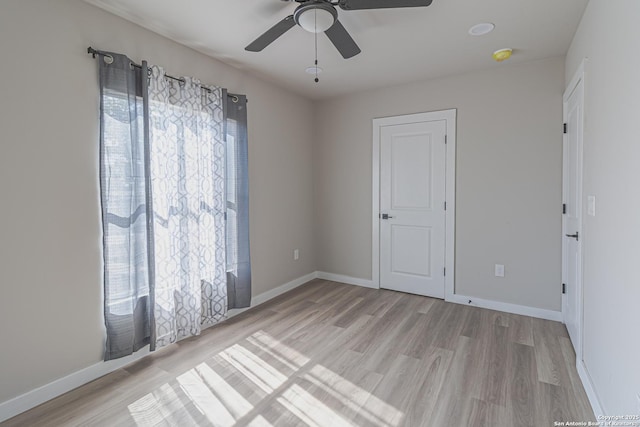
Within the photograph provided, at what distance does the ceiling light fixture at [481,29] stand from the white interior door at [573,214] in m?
0.76

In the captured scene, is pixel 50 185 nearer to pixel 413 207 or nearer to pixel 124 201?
pixel 124 201

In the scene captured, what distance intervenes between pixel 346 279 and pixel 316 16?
3357 millimetres

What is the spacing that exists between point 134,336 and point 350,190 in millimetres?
2952

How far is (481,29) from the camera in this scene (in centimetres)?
247

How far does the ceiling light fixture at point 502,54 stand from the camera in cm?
283

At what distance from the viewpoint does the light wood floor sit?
1818 mm

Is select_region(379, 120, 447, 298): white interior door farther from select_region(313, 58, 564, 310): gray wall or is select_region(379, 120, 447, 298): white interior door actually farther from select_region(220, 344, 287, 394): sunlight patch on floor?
select_region(220, 344, 287, 394): sunlight patch on floor

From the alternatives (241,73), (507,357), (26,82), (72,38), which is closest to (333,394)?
(507,357)

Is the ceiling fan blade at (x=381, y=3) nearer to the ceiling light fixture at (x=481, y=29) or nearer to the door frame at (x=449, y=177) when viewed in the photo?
the ceiling light fixture at (x=481, y=29)

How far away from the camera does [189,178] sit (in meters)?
2.72

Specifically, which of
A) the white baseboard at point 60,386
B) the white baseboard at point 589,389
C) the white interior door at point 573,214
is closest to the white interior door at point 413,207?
the white interior door at point 573,214

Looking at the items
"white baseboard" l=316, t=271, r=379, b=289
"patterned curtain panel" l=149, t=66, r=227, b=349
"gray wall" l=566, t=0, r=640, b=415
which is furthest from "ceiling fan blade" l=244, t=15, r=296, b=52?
"white baseboard" l=316, t=271, r=379, b=289

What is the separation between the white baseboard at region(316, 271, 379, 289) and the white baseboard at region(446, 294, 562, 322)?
3.36ft

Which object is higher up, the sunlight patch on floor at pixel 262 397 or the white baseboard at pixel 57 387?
the white baseboard at pixel 57 387
